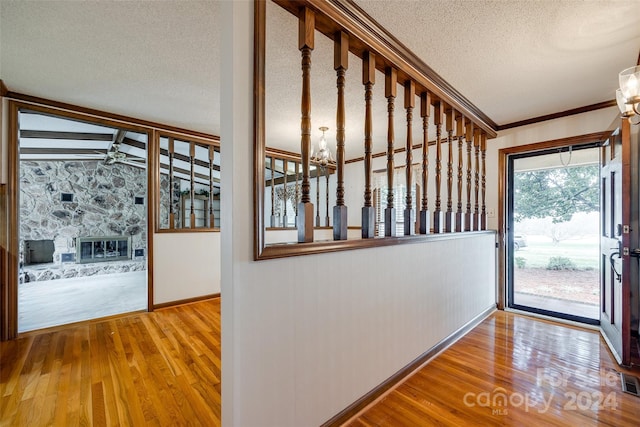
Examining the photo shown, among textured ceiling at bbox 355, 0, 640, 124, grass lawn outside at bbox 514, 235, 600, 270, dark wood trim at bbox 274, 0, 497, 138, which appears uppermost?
textured ceiling at bbox 355, 0, 640, 124

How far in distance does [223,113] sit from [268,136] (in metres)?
3.04

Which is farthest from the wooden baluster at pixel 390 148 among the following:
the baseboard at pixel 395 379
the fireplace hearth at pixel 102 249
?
the fireplace hearth at pixel 102 249

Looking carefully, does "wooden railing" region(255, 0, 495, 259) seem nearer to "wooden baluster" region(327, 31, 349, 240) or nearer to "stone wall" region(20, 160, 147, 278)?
"wooden baluster" region(327, 31, 349, 240)

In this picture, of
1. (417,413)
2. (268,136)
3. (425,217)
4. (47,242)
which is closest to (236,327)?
(417,413)

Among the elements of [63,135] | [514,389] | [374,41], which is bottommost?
[514,389]

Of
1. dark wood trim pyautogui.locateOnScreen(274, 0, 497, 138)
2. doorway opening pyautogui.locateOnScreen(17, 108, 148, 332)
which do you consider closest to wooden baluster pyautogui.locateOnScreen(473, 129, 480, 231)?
dark wood trim pyautogui.locateOnScreen(274, 0, 497, 138)

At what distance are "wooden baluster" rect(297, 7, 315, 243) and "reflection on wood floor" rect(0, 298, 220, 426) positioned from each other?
4.16 ft

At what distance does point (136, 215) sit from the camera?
6.92m

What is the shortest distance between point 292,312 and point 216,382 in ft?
3.80

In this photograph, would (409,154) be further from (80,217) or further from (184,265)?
(80,217)

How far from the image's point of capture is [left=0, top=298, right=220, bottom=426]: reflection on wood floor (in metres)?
1.60

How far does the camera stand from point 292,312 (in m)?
1.28

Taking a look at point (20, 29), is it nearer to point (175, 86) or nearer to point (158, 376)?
point (175, 86)

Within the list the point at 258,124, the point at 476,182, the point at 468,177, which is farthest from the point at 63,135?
the point at 476,182
